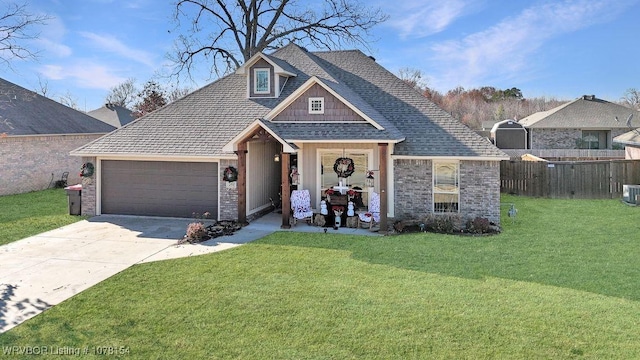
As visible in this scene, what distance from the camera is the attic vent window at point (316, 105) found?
1374 cm

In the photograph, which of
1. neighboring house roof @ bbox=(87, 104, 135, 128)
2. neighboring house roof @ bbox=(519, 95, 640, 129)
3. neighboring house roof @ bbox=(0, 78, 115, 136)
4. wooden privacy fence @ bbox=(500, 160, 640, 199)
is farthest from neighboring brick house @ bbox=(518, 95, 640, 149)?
neighboring house roof @ bbox=(87, 104, 135, 128)

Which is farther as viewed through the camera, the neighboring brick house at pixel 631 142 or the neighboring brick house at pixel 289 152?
the neighboring brick house at pixel 631 142

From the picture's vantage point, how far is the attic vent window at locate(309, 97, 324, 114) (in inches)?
541

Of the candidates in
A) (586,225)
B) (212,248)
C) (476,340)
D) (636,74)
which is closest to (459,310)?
(476,340)

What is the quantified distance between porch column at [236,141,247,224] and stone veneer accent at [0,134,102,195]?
47.2 ft

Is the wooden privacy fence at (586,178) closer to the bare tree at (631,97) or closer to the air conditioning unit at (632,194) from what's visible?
the air conditioning unit at (632,194)

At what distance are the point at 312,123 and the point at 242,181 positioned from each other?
2.87 m

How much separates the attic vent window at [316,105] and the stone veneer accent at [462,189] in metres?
2.93

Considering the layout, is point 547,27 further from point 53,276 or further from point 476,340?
point 53,276

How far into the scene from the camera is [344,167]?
45.3 ft

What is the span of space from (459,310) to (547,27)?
59.4ft

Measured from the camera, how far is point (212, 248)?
10.8 metres

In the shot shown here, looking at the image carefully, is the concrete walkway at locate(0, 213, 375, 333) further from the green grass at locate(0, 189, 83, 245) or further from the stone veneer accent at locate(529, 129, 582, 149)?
the stone veneer accent at locate(529, 129, 582, 149)

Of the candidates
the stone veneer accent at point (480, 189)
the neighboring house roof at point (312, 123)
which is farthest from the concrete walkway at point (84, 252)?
the stone veneer accent at point (480, 189)
